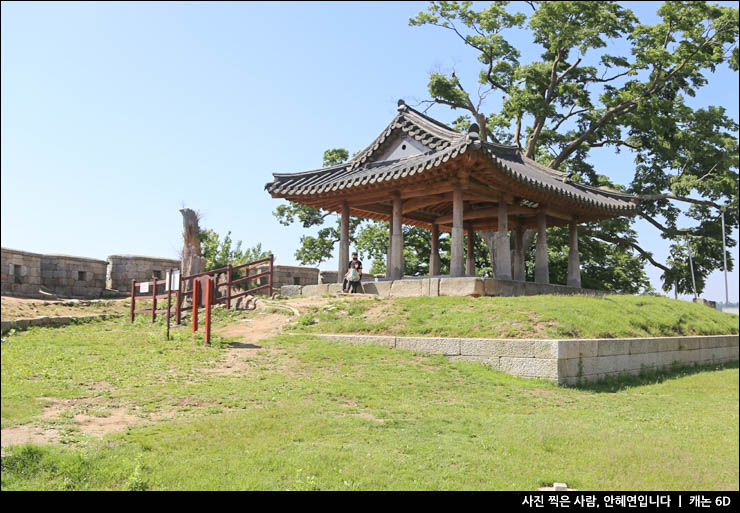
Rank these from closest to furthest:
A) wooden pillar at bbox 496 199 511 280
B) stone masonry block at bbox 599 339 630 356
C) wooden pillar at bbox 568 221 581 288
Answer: stone masonry block at bbox 599 339 630 356 < wooden pillar at bbox 496 199 511 280 < wooden pillar at bbox 568 221 581 288

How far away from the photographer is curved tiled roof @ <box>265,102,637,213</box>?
624 inches

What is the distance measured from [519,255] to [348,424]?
1729 centimetres

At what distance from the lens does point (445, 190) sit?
16797 millimetres

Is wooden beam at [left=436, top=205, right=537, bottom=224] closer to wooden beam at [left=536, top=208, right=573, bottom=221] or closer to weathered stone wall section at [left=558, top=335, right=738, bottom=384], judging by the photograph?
wooden beam at [left=536, top=208, right=573, bottom=221]

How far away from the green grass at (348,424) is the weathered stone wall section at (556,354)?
0.32 meters

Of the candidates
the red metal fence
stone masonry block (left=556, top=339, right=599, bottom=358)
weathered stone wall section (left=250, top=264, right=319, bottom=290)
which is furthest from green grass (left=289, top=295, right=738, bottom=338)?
weathered stone wall section (left=250, top=264, right=319, bottom=290)

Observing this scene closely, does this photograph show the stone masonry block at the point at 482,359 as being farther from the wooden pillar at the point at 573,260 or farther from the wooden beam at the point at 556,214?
the wooden pillar at the point at 573,260

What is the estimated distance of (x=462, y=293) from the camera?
14.7m

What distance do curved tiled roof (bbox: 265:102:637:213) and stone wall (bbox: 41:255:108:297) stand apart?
6688mm

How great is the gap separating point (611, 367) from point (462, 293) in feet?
13.7

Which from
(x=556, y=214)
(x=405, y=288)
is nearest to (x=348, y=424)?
(x=405, y=288)

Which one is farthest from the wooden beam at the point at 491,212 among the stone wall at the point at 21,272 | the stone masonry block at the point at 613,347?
the stone wall at the point at 21,272

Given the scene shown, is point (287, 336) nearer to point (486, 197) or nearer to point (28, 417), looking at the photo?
point (28, 417)

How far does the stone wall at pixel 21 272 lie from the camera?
57.6ft
